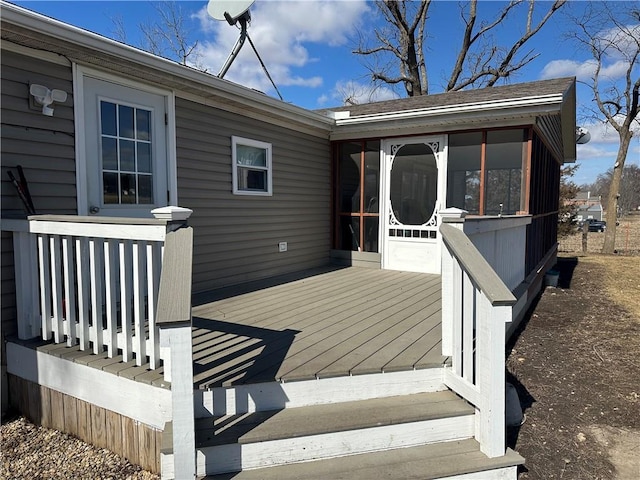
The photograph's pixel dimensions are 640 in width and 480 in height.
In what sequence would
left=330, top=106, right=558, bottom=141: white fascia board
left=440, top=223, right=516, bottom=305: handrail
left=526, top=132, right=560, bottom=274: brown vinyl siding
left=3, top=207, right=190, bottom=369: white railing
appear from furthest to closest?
1. left=526, top=132, right=560, bottom=274: brown vinyl siding
2. left=330, top=106, right=558, bottom=141: white fascia board
3. left=3, top=207, right=190, bottom=369: white railing
4. left=440, top=223, right=516, bottom=305: handrail

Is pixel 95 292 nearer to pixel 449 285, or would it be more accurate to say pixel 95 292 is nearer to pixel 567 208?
pixel 449 285

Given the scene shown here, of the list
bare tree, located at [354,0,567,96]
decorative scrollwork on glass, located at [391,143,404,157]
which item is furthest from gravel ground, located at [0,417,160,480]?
bare tree, located at [354,0,567,96]

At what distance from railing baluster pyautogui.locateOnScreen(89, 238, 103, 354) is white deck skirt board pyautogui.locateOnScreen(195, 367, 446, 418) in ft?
2.97

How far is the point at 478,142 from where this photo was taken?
5801 mm

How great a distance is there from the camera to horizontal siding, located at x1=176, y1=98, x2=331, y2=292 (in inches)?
179

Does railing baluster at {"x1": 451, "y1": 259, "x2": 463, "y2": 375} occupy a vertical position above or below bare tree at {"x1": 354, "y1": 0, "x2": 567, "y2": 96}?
below

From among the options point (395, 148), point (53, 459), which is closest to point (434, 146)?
point (395, 148)

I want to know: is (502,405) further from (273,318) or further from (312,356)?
(273,318)

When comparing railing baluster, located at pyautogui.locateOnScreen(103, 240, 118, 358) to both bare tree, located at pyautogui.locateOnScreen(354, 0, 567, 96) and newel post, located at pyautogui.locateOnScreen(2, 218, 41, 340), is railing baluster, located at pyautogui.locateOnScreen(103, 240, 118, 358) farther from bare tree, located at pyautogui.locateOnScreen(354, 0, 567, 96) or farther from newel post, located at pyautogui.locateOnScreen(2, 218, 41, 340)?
bare tree, located at pyautogui.locateOnScreen(354, 0, 567, 96)

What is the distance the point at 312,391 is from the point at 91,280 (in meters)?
1.52

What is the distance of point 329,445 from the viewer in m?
2.08

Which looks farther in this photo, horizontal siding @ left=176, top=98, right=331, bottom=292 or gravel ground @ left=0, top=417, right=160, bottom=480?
horizontal siding @ left=176, top=98, right=331, bottom=292

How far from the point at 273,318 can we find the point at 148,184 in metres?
1.87

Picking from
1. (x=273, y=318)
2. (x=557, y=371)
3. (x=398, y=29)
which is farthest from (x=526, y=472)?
(x=398, y=29)
